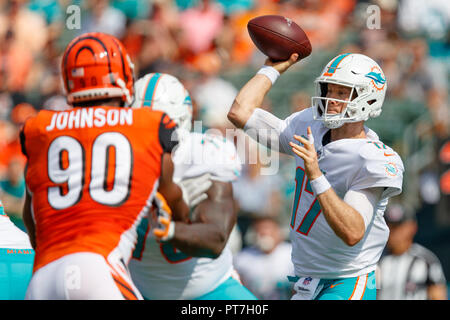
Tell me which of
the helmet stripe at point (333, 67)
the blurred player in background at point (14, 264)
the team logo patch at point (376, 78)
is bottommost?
the blurred player in background at point (14, 264)

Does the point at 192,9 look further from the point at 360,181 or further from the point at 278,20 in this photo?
the point at 360,181

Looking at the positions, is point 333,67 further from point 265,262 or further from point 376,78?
point 265,262

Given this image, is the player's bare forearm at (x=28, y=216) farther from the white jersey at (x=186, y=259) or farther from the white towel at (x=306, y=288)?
the white towel at (x=306, y=288)

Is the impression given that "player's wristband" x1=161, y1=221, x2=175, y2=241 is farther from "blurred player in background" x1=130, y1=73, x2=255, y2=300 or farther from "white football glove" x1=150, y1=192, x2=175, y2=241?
"blurred player in background" x1=130, y1=73, x2=255, y2=300

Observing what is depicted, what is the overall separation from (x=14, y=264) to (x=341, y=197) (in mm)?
1805

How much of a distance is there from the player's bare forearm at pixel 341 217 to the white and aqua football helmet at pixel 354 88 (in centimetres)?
53

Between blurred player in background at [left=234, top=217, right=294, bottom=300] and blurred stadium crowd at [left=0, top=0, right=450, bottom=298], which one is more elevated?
blurred stadium crowd at [left=0, top=0, right=450, bottom=298]

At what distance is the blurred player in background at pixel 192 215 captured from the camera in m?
4.25

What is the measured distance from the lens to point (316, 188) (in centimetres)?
392

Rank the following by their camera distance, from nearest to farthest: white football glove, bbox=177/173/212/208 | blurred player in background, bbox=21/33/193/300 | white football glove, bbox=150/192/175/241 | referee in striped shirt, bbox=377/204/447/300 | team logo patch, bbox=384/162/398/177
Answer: blurred player in background, bbox=21/33/193/300 < white football glove, bbox=150/192/175/241 < team logo patch, bbox=384/162/398/177 < white football glove, bbox=177/173/212/208 < referee in striped shirt, bbox=377/204/447/300

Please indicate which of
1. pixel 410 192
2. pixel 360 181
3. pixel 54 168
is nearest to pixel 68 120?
pixel 54 168

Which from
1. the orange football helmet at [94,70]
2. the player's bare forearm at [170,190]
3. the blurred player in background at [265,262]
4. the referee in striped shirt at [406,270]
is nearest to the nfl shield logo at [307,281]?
the player's bare forearm at [170,190]

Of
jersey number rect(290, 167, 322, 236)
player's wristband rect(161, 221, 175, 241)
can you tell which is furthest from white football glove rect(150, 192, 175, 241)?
jersey number rect(290, 167, 322, 236)

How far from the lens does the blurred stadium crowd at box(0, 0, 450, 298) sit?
9.31m
